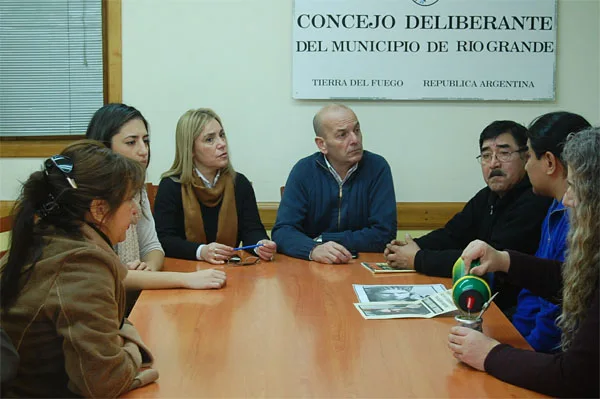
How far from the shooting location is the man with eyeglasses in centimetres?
297

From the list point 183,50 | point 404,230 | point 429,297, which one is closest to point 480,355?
Result: point 429,297

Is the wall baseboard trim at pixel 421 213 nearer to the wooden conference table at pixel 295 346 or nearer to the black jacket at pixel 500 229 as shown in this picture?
the black jacket at pixel 500 229

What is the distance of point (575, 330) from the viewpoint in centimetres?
176

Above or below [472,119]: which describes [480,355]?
below

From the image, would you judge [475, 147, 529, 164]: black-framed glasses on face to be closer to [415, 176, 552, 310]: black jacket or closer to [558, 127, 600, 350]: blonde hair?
[415, 176, 552, 310]: black jacket

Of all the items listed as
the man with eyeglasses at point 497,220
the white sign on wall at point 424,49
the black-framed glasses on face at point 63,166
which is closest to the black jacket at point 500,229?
the man with eyeglasses at point 497,220

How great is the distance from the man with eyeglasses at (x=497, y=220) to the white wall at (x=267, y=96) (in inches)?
38.0

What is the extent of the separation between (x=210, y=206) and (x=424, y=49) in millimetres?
1762

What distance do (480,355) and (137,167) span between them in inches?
38.7

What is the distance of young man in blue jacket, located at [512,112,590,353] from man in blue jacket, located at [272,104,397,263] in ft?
3.47

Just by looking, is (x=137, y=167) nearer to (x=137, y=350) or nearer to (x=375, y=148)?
(x=137, y=350)

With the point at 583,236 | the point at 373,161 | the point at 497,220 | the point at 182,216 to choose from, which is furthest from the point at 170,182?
the point at 583,236

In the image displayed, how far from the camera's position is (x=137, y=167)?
1788mm

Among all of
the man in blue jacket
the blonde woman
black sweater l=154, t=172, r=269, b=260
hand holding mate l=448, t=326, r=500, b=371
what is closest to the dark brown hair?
hand holding mate l=448, t=326, r=500, b=371
